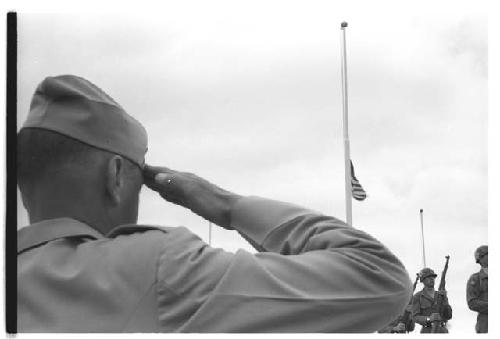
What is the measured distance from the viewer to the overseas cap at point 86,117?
63.6 inches

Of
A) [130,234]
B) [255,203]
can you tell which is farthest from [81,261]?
[255,203]

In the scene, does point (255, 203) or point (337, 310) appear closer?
point (337, 310)

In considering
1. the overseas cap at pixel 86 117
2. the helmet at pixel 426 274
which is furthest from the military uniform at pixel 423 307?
the overseas cap at pixel 86 117

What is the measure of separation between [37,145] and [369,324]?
79 centimetres

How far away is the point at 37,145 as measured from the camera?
1.60 meters

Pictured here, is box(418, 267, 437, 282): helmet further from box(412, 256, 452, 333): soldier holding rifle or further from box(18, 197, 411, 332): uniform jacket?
box(18, 197, 411, 332): uniform jacket

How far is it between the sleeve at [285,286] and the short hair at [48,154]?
0.87ft

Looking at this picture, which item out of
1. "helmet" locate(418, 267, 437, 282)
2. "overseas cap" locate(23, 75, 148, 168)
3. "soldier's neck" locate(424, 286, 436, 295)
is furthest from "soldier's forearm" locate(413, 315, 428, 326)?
"overseas cap" locate(23, 75, 148, 168)

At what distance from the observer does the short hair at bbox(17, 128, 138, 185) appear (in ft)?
5.16

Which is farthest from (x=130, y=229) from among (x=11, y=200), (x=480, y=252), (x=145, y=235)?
(x=480, y=252)

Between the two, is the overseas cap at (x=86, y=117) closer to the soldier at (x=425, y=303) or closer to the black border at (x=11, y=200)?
the black border at (x=11, y=200)
